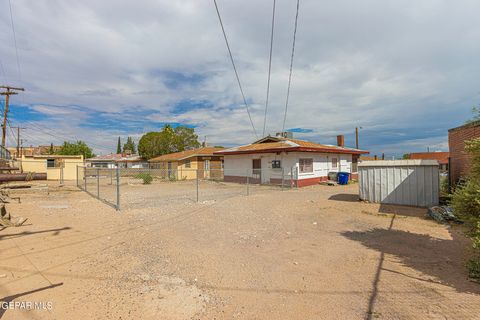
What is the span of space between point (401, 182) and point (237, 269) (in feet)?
31.4

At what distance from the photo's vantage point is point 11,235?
6.76 meters

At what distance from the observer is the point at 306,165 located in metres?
21.0

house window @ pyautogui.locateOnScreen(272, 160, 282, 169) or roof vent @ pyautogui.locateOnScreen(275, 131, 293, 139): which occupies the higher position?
roof vent @ pyautogui.locateOnScreen(275, 131, 293, 139)

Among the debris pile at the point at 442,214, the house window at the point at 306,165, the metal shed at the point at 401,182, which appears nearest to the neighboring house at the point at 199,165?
the house window at the point at 306,165

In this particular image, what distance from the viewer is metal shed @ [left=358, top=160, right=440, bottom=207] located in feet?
34.8

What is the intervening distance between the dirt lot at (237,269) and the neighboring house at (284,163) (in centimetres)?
1103

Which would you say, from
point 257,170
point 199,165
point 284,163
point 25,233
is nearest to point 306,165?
point 284,163

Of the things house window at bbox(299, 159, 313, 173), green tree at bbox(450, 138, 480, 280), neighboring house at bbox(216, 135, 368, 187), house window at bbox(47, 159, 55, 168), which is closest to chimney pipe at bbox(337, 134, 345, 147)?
neighboring house at bbox(216, 135, 368, 187)

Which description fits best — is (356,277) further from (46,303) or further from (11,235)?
(11,235)

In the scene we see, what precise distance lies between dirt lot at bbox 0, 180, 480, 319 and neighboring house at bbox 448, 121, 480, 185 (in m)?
4.79

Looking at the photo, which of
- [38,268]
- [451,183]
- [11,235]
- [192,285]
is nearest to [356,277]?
[192,285]

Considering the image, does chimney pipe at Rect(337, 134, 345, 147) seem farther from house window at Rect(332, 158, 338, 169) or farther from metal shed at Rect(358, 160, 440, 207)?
metal shed at Rect(358, 160, 440, 207)

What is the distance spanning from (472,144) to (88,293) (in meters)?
6.97

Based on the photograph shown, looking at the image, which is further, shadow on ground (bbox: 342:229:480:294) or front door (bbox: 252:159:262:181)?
front door (bbox: 252:159:262:181)
